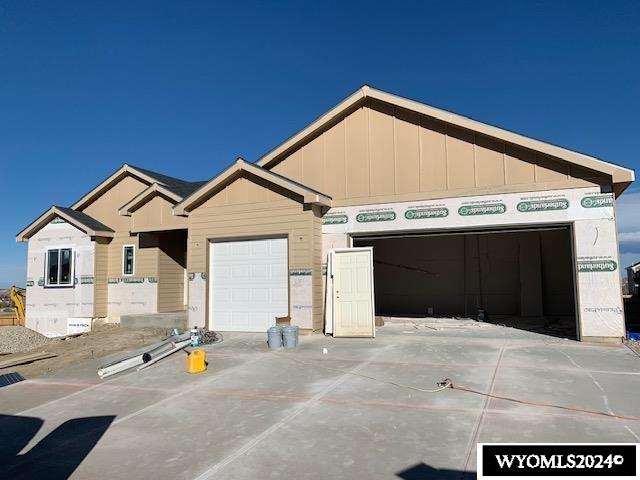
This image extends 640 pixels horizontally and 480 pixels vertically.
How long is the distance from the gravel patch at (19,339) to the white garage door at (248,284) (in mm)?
8838

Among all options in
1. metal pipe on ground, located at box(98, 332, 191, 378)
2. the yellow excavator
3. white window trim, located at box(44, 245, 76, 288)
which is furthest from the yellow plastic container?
the yellow excavator

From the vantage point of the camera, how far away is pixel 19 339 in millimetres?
18156

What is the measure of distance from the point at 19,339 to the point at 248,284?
11.3 meters

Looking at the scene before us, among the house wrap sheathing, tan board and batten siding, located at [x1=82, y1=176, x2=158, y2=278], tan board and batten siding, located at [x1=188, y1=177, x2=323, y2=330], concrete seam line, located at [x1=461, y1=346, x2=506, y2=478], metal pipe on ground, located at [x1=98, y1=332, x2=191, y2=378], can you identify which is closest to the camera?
concrete seam line, located at [x1=461, y1=346, x2=506, y2=478]

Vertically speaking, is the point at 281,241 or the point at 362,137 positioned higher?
the point at 362,137

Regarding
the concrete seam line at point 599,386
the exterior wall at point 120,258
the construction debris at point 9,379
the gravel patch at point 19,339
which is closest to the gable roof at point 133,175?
the exterior wall at point 120,258

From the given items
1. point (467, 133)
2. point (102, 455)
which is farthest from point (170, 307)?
point (102, 455)

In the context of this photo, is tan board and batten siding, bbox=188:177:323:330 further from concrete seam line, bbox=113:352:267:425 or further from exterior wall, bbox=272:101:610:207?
concrete seam line, bbox=113:352:267:425

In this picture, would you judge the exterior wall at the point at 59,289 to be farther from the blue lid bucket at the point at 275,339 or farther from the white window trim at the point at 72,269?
the blue lid bucket at the point at 275,339

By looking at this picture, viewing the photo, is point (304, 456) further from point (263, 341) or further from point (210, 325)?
point (210, 325)

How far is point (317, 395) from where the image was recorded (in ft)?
21.5

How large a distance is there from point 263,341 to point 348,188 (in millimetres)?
5079

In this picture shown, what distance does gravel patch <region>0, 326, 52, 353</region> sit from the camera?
1728 cm

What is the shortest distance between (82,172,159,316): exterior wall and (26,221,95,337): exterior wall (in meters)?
0.82
